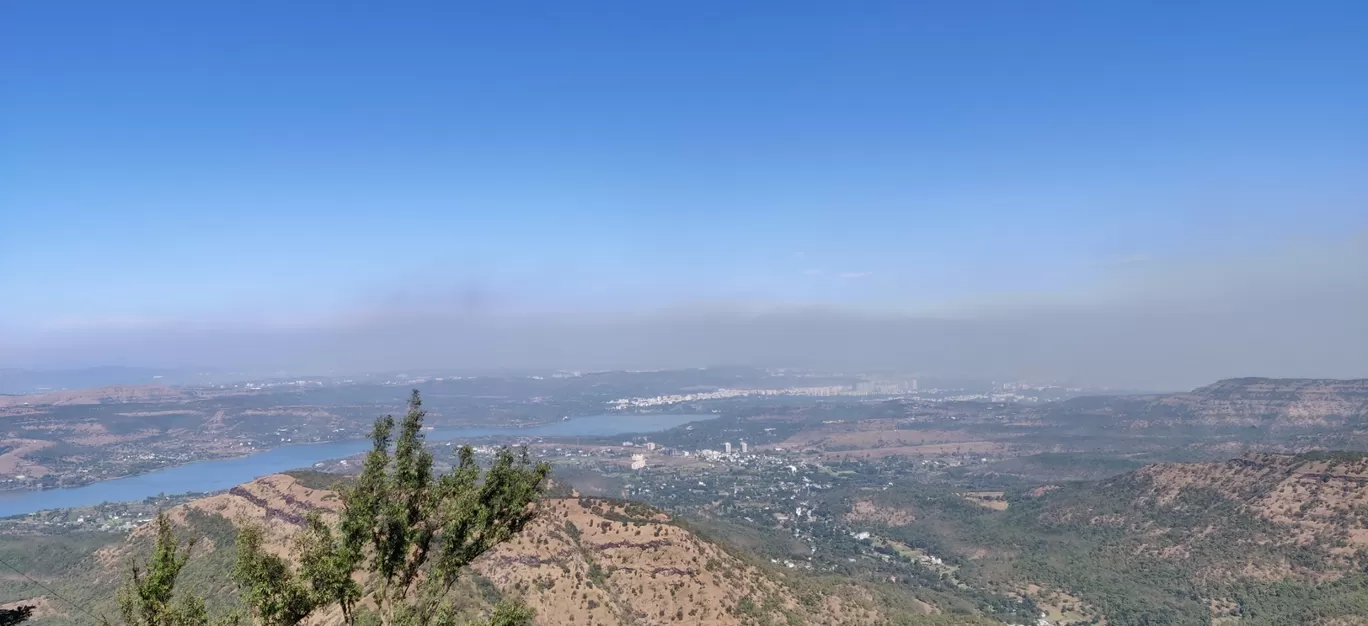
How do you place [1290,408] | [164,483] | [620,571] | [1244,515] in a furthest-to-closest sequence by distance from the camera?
[1290,408] → [164,483] → [1244,515] → [620,571]

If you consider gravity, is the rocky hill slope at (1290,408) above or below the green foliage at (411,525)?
below

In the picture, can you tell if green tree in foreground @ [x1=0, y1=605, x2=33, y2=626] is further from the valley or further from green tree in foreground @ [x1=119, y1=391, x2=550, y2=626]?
green tree in foreground @ [x1=119, y1=391, x2=550, y2=626]

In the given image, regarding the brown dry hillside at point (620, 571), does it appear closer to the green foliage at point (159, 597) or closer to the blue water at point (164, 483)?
the green foliage at point (159, 597)

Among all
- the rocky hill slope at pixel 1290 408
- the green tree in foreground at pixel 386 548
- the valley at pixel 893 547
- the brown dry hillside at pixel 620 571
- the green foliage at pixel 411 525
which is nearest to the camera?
the green tree in foreground at pixel 386 548

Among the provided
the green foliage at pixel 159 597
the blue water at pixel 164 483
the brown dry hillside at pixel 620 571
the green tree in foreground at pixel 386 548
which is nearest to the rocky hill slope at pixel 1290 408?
the brown dry hillside at pixel 620 571

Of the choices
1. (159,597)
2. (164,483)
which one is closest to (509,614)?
(159,597)

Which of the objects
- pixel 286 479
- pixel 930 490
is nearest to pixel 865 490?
pixel 930 490

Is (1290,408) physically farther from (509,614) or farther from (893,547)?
(509,614)
